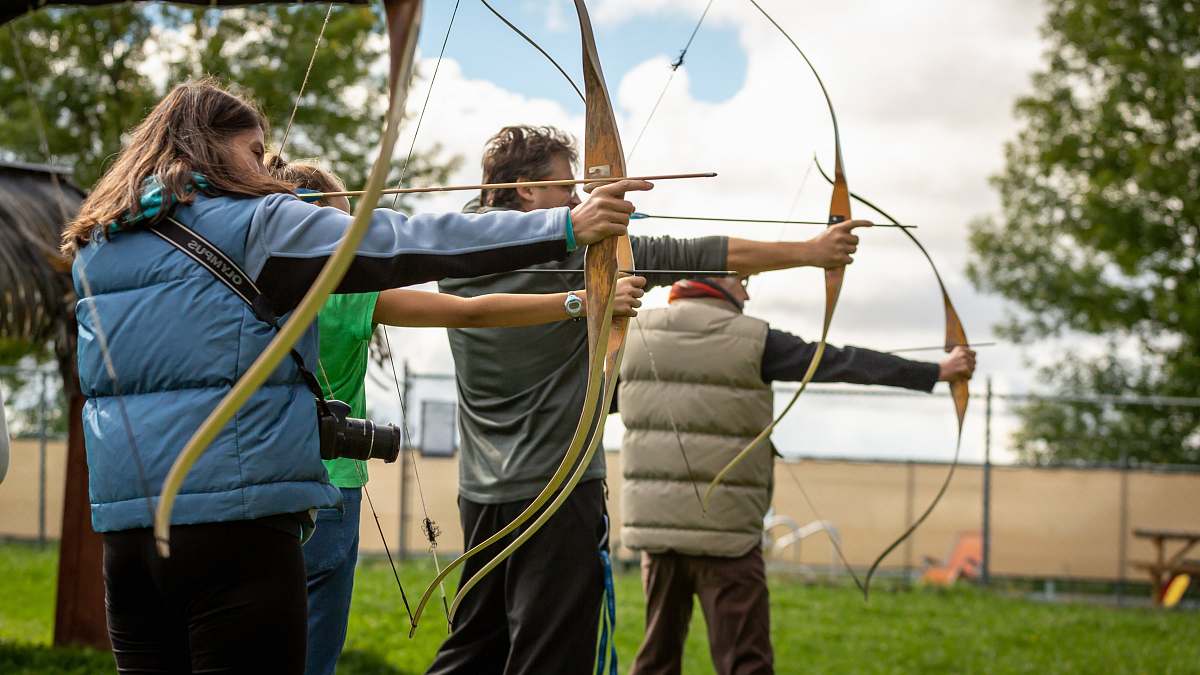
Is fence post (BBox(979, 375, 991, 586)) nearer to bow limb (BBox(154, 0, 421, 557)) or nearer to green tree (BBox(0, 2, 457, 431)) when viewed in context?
green tree (BBox(0, 2, 457, 431))

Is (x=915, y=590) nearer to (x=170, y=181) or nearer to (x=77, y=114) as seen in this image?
(x=170, y=181)

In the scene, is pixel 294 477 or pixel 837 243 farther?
pixel 837 243

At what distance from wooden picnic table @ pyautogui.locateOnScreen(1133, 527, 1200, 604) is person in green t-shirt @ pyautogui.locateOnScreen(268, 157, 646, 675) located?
27.0ft

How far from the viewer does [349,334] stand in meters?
A: 2.47

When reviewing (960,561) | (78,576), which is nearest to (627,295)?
(78,576)

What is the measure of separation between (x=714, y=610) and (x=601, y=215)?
185 cm

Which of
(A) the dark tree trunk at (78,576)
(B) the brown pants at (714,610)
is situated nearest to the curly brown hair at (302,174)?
(B) the brown pants at (714,610)

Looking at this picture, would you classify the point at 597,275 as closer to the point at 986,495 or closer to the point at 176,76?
the point at 986,495

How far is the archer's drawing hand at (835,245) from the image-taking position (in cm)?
299

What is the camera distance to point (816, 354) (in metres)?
3.41

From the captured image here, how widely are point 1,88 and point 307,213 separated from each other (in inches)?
511

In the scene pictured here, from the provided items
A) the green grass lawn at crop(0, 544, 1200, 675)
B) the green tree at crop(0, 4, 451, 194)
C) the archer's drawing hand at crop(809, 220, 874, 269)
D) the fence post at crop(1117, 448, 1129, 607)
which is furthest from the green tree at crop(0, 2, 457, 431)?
the archer's drawing hand at crop(809, 220, 874, 269)

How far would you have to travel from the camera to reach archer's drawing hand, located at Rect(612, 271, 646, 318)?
7.66 ft

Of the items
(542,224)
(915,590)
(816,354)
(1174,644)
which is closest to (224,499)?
(542,224)
